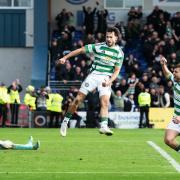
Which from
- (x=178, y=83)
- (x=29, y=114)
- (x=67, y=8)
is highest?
(x=67, y=8)

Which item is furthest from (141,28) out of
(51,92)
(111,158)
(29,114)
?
(111,158)

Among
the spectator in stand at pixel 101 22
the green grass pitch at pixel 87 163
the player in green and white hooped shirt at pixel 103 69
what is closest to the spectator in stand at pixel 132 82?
the spectator in stand at pixel 101 22

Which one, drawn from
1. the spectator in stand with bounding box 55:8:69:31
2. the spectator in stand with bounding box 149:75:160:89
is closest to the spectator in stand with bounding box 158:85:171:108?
the spectator in stand with bounding box 149:75:160:89

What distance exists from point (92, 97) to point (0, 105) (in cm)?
367

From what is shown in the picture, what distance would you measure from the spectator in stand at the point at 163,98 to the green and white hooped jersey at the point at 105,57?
15796mm

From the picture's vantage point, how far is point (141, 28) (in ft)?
126

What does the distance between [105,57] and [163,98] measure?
16.4m

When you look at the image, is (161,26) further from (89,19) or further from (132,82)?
(132,82)

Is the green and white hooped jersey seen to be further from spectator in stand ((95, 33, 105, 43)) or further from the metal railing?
spectator in stand ((95, 33, 105, 43))

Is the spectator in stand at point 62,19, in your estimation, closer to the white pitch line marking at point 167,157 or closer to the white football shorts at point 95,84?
the white pitch line marking at point 167,157

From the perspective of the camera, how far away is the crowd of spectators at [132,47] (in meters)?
33.5

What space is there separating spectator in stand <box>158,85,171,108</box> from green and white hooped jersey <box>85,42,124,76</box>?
622 inches

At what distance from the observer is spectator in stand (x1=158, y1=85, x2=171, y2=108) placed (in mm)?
32969

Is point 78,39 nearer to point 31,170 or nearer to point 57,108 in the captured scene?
point 57,108
